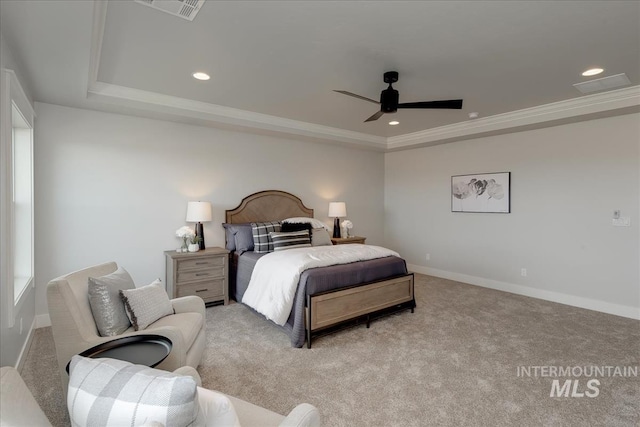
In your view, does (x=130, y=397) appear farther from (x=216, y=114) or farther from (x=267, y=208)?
(x=267, y=208)

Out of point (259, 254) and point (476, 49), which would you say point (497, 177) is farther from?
point (259, 254)

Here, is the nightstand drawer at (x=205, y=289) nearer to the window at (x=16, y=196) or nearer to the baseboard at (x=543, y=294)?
the window at (x=16, y=196)

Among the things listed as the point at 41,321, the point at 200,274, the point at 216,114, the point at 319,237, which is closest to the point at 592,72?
the point at 319,237

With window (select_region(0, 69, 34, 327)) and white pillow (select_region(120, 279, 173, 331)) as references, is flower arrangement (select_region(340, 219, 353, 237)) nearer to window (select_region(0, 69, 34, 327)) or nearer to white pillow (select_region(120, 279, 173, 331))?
white pillow (select_region(120, 279, 173, 331))

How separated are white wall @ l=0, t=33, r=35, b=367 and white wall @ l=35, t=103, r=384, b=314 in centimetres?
63

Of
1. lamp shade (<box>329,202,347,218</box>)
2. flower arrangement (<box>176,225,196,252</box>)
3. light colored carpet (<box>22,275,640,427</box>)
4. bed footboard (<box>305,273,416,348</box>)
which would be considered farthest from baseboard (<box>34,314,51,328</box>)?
lamp shade (<box>329,202,347,218</box>)

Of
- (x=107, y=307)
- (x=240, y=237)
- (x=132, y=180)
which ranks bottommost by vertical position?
(x=107, y=307)

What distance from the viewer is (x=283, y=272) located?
3402 mm

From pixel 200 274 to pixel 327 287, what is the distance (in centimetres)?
182

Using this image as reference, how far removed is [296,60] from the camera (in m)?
2.97

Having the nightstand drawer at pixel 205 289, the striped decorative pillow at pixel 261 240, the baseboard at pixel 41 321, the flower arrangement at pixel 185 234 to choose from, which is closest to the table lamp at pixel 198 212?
the flower arrangement at pixel 185 234

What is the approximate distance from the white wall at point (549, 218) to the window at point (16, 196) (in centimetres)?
574

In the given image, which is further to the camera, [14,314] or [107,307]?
[14,314]

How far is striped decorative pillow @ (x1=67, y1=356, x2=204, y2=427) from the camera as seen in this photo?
2.89ft
